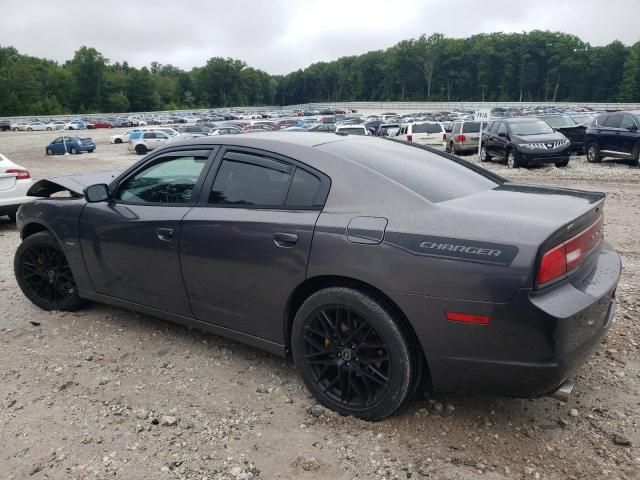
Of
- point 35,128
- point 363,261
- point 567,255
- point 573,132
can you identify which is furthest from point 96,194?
point 35,128

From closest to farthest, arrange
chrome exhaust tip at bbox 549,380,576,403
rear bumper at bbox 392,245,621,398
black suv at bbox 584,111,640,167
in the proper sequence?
rear bumper at bbox 392,245,621,398 < chrome exhaust tip at bbox 549,380,576,403 < black suv at bbox 584,111,640,167

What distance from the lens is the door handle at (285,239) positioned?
2970mm

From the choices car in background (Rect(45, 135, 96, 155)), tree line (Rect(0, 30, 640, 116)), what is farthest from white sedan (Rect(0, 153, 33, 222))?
tree line (Rect(0, 30, 640, 116))

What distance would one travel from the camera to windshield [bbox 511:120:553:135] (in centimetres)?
1617

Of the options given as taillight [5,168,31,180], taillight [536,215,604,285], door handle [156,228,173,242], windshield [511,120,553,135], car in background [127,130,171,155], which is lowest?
car in background [127,130,171,155]

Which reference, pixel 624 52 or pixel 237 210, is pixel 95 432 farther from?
pixel 624 52

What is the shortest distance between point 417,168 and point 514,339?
1.29 metres

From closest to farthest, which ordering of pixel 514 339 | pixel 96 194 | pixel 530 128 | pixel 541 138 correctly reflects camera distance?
pixel 514 339 → pixel 96 194 → pixel 541 138 → pixel 530 128

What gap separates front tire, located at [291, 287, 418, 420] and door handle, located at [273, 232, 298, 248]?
0.34 m

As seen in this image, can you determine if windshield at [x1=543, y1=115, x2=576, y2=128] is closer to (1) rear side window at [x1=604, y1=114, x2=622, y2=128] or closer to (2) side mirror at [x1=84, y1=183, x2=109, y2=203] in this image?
(1) rear side window at [x1=604, y1=114, x2=622, y2=128]

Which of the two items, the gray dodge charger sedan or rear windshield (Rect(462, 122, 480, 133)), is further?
rear windshield (Rect(462, 122, 480, 133))

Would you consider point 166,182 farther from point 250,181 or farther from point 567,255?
point 567,255

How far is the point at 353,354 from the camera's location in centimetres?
287

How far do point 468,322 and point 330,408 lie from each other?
1052mm
